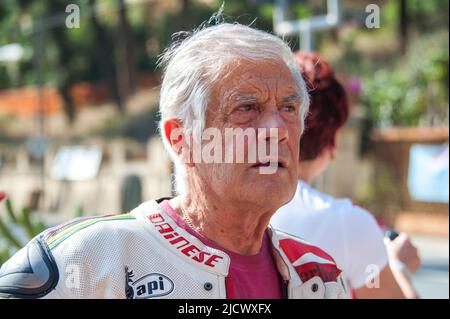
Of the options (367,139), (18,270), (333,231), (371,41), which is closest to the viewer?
(18,270)

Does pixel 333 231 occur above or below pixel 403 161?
above

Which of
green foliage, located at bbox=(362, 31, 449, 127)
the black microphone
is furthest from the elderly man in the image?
green foliage, located at bbox=(362, 31, 449, 127)

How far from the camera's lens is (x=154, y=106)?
36.0 meters

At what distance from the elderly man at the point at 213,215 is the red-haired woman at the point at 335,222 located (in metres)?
0.63

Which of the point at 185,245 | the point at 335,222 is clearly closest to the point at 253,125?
the point at 185,245

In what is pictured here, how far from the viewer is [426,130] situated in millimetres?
15719

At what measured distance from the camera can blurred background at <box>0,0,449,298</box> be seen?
14.1m

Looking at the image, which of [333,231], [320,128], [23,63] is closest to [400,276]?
[333,231]

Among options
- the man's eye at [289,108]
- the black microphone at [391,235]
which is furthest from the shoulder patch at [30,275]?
the black microphone at [391,235]

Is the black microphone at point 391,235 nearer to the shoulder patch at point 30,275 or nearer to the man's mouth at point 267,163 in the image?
the man's mouth at point 267,163

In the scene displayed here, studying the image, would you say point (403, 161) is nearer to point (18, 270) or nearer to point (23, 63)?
point (18, 270)

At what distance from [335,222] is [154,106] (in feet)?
109

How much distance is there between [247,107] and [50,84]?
3981cm

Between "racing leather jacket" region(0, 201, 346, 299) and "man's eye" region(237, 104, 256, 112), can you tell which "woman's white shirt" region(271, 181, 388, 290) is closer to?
"racing leather jacket" region(0, 201, 346, 299)
